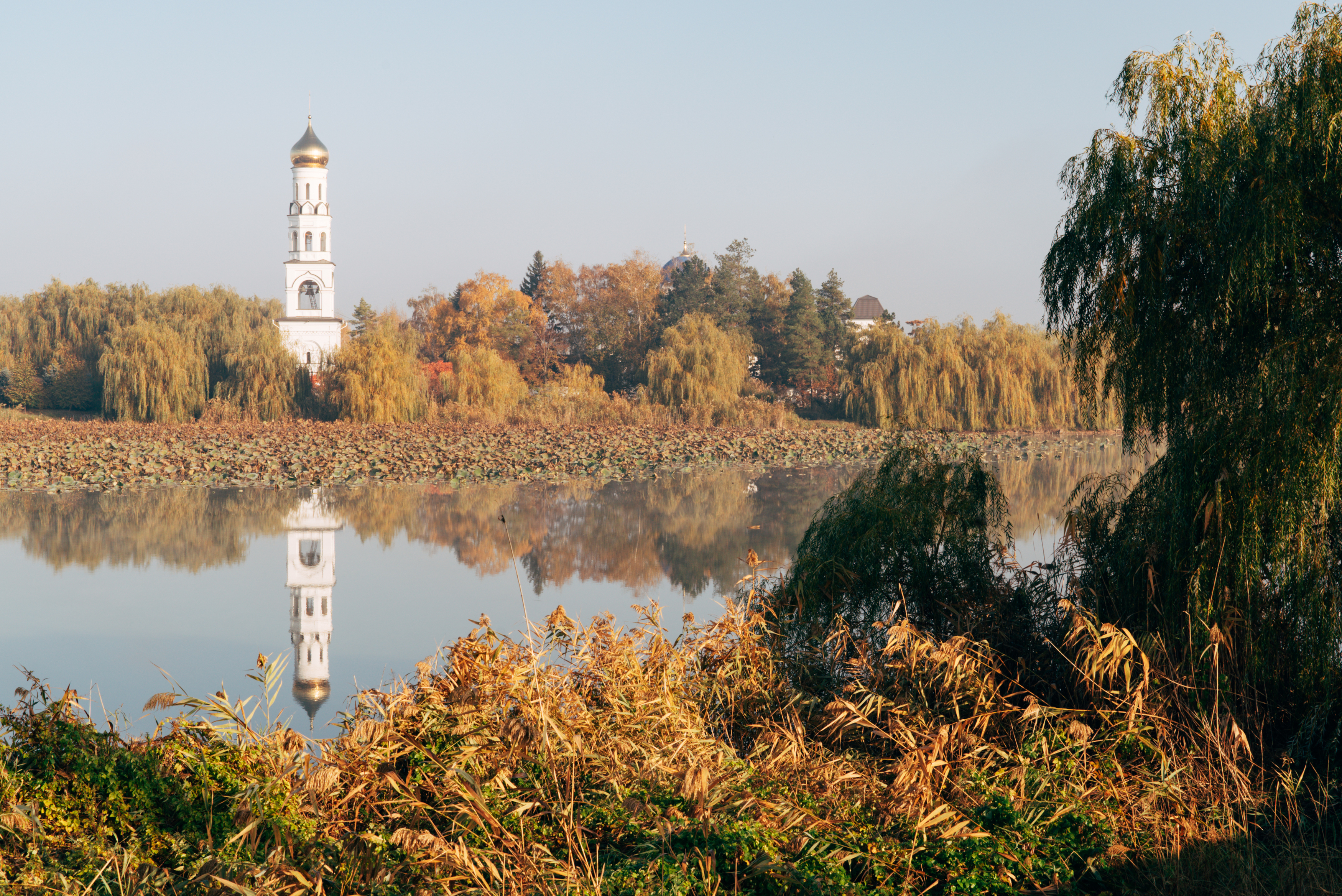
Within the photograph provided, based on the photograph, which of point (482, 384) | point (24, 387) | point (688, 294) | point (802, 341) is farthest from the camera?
point (688, 294)

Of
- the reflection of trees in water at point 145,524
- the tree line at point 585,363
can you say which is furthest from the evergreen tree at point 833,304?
the reflection of trees in water at point 145,524

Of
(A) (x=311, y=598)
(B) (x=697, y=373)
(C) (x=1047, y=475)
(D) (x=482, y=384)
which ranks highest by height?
(B) (x=697, y=373)

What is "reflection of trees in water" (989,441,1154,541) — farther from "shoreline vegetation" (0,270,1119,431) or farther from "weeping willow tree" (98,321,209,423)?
"weeping willow tree" (98,321,209,423)

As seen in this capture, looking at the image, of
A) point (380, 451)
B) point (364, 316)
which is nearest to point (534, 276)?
point (364, 316)

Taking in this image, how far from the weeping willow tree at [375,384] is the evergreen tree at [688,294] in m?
15.4

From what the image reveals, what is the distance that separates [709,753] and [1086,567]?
10.2 ft

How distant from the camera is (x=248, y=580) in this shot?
1184 centimetres

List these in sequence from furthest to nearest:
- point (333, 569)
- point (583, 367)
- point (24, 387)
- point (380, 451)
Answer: point (583, 367), point (24, 387), point (380, 451), point (333, 569)

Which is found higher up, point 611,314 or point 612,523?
point 611,314

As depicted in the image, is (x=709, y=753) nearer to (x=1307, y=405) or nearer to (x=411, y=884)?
(x=411, y=884)

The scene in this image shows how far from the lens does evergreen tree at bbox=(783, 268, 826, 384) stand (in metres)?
41.3

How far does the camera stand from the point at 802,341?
41.3 m

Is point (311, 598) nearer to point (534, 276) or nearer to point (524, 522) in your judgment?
point (524, 522)

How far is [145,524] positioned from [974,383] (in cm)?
2620
